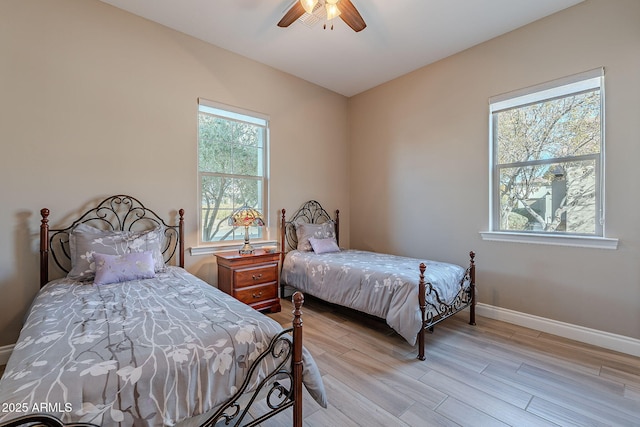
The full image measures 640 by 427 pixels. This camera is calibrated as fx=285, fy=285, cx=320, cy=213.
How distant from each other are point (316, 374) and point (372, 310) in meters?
1.32

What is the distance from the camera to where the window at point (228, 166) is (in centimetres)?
335

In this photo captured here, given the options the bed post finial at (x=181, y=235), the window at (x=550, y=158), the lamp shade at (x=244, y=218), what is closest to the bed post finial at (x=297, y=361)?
the lamp shade at (x=244, y=218)

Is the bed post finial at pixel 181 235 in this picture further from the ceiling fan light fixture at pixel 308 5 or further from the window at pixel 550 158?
the window at pixel 550 158

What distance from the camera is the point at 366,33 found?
3.08 meters

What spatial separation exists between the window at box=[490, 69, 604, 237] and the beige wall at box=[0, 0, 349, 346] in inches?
119

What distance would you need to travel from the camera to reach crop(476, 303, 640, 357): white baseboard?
7.95 ft

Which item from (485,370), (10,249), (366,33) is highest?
(366,33)

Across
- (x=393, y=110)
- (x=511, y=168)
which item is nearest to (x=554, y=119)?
(x=511, y=168)

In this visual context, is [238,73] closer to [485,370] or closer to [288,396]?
[288,396]

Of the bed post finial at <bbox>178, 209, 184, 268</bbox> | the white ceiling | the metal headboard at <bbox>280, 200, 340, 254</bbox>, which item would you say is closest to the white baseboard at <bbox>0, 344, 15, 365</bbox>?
the bed post finial at <bbox>178, 209, 184, 268</bbox>

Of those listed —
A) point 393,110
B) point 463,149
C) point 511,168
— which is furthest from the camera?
point 393,110

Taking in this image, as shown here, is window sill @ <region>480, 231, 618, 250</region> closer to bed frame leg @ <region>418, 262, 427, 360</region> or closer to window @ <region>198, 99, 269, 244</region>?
bed frame leg @ <region>418, 262, 427, 360</region>

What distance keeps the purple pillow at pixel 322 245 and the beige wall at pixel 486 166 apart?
2.74 ft

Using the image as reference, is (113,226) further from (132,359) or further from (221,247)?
(132,359)
